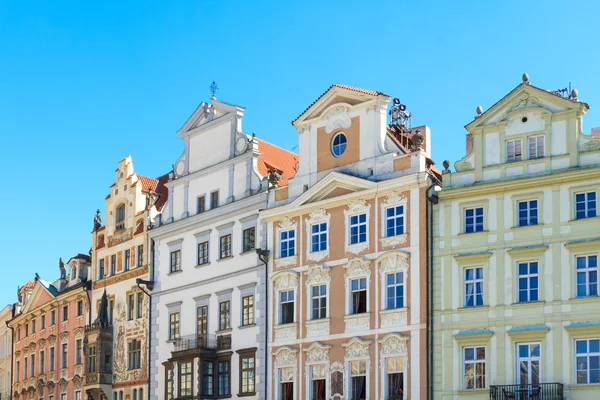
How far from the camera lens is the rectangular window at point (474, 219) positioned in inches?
1764

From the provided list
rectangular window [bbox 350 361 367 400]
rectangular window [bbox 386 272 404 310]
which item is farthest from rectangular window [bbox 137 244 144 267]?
rectangular window [bbox 386 272 404 310]

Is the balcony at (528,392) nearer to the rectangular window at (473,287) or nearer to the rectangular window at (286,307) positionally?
the rectangular window at (473,287)

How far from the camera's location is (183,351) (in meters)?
53.9

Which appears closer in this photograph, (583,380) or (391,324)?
(583,380)

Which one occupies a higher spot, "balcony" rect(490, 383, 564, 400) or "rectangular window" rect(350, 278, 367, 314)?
"rectangular window" rect(350, 278, 367, 314)

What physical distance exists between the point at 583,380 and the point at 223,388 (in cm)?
1791

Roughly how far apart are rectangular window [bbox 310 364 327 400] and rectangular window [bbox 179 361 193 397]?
283 inches

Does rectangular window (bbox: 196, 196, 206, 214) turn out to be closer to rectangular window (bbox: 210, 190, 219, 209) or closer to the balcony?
rectangular window (bbox: 210, 190, 219, 209)

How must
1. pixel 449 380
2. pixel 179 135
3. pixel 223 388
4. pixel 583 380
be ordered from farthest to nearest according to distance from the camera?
pixel 179 135
pixel 223 388
pixel 449 380
pixel 583 380

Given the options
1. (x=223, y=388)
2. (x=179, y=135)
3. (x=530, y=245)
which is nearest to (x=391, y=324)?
(x=530, y=245)

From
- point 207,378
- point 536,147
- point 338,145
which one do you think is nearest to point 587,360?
point 536,147

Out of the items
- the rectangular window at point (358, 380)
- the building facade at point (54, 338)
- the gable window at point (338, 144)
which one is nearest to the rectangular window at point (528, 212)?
the rectangular window at point (358, 380)

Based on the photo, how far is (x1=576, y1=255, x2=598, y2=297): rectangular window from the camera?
4178 cm

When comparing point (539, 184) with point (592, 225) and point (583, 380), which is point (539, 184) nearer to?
point (592, 225)
